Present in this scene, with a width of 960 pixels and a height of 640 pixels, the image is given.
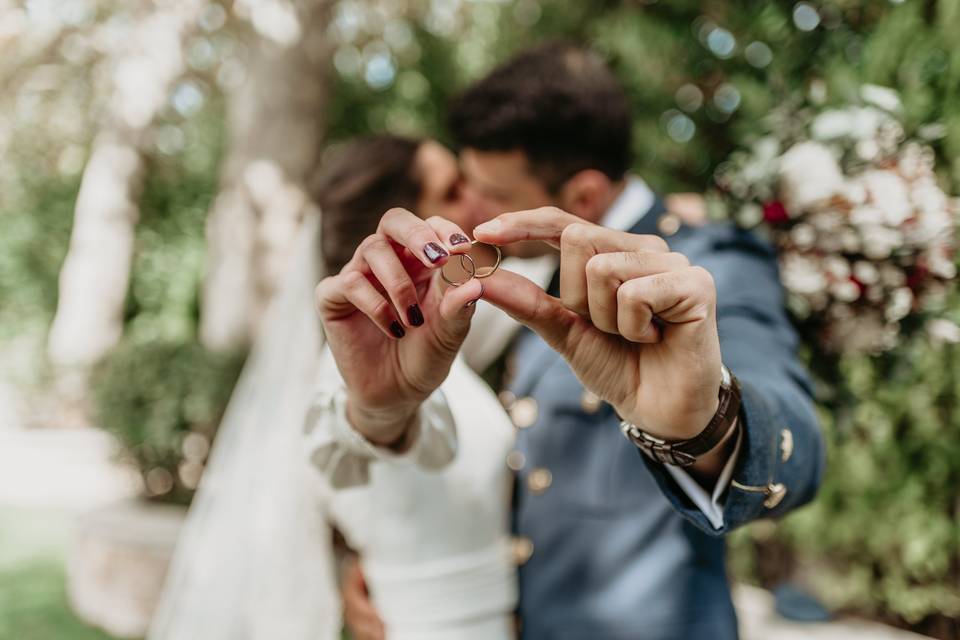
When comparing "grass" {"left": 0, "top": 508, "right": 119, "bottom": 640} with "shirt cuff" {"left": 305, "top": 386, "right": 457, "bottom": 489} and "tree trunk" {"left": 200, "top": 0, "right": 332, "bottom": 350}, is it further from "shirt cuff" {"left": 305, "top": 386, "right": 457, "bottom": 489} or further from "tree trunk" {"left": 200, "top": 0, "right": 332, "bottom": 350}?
"shirt cuff" {"left": 305, "top": 386, "right": 457, "bottom": 489}

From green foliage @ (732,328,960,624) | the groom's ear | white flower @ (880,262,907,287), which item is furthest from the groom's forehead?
green foliage @ (732,328,960,624)

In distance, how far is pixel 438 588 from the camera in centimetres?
183

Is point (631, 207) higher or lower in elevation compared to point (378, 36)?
higher

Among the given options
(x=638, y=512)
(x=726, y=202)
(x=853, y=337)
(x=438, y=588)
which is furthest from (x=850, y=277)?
(x=438, y=588)

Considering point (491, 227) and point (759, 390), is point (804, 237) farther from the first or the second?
point (491, 227)

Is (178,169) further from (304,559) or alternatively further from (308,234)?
(304,559)

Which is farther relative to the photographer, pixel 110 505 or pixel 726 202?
pixel 110 505

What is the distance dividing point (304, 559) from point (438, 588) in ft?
3.66

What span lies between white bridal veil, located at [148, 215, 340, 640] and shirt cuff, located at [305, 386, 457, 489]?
1231 millimetres

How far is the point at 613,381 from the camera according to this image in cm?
100

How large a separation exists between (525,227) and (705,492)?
0.55 meters

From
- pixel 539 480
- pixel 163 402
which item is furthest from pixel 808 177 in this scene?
pixel 163 402

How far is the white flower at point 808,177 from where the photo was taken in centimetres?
192

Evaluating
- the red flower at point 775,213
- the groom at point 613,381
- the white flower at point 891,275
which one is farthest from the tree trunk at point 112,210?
the white flower at point 891,275
